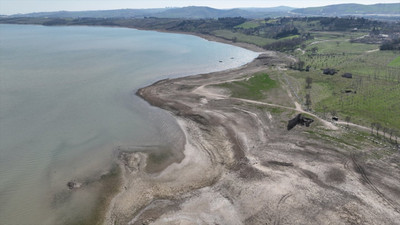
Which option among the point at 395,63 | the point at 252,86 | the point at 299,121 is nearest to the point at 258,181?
the point at 299,121

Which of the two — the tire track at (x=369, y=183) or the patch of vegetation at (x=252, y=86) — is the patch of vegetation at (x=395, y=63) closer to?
the patch of vegetation at (x=252, y=86)

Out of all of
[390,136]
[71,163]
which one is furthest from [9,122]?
[390,136]

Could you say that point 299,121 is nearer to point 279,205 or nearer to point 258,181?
point 258,181

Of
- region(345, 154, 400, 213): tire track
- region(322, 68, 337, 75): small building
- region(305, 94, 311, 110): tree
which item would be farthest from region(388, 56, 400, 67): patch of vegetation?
region(345, 154, 400, 213): tire track

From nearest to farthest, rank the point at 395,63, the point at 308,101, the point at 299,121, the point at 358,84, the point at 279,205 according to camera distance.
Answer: the point at 279,205 → the point at 299,121 → the point at 308,101 → the point at 358,84 → the point at 395,63

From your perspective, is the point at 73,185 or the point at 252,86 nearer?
the point at 73,185

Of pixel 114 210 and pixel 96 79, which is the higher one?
pixel 96 79

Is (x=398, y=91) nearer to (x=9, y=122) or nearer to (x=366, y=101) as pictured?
(x=366, y=101)
